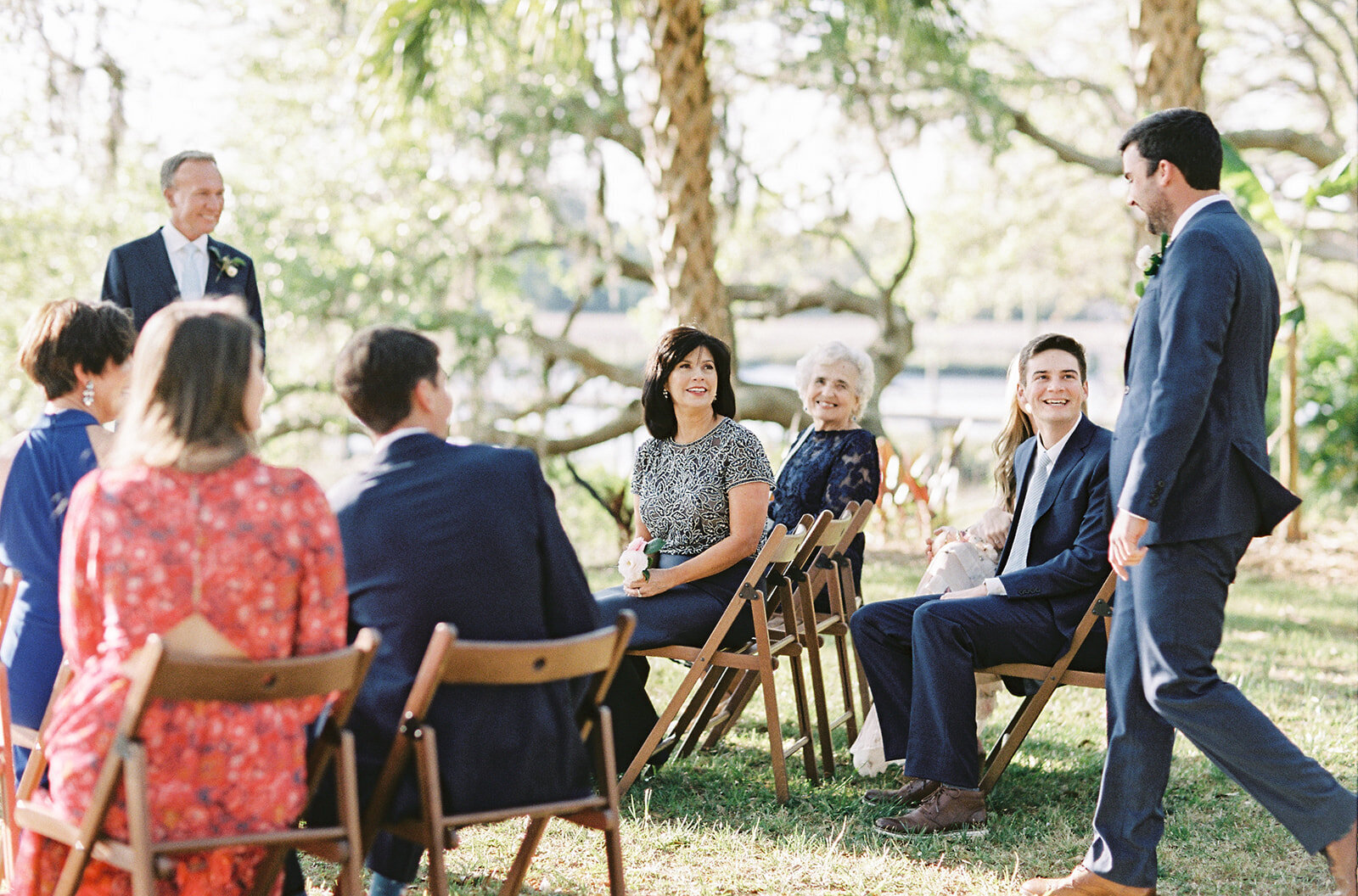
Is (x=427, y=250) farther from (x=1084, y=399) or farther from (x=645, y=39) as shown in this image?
(x=1084, y=399)

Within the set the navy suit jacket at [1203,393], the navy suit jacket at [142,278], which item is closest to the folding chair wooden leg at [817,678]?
the navy suit jacket at [1203,393]

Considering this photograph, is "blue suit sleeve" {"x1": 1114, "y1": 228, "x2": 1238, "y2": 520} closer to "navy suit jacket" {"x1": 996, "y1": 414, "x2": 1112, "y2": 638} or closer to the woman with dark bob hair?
"navy suit jacket" {"x1": 996, "y1": 414, "x2": 1112, "y2": 638}

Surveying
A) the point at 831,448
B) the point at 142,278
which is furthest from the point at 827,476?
the point at 142,278

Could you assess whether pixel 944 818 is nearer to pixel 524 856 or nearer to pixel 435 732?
pixel 524 856

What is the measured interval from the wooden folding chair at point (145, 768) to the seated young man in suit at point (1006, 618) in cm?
205

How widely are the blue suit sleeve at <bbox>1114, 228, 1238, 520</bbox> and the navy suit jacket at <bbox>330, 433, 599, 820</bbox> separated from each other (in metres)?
1.48

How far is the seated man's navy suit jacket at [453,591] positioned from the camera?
2.87 metres

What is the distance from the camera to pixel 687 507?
4719mm

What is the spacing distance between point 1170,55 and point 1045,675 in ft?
20.7

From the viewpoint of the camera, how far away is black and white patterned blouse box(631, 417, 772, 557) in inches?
183

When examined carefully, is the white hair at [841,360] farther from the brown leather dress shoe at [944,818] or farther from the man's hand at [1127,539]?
the man's hand at [1127,539]

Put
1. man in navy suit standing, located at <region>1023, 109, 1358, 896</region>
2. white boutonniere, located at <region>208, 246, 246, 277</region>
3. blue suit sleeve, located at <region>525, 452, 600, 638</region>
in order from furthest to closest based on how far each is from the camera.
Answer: white boutonniere, located at <region>208, 246, 246, 277</region>
man in navy suit standing, located at <region>1023, 109, 1358, 896</region>
blue suit sleeve, located at <region>525, 452, 600, 638</region>

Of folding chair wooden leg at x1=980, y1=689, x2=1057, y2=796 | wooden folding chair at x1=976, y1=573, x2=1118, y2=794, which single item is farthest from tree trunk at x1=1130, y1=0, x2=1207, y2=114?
folding chair wooden leg at x1=980, y1=689, x2=1057, y2=796

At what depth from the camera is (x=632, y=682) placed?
4.49 meters
